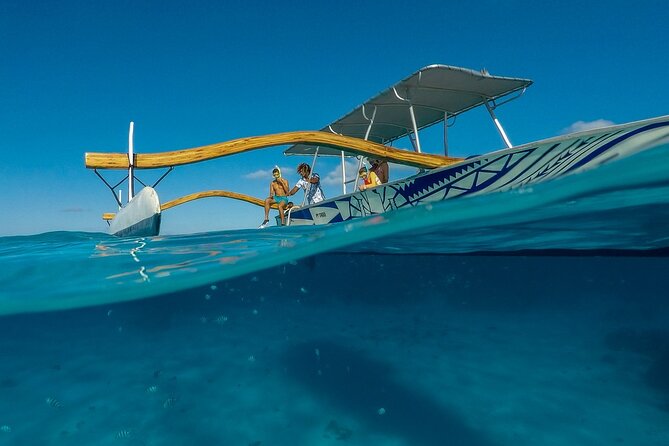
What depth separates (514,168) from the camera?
16.2ft

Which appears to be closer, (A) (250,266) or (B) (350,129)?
(A) (250,266)

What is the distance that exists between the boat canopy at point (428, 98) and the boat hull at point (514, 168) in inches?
74.7

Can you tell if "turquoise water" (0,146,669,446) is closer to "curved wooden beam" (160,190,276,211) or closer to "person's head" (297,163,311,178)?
"person's head" (297,163,311,178)

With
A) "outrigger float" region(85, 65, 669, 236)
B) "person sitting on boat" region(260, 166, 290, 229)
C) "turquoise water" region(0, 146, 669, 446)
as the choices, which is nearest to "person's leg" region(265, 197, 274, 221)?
"person sitting on boat" region(260, 166, 290, 229)

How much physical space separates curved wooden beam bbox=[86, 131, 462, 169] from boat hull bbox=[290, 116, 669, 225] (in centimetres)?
41

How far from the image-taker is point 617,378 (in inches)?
210

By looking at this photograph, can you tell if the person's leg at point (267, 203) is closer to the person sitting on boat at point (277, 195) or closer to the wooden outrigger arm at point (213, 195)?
the person sitting on boat at point (277, 195)

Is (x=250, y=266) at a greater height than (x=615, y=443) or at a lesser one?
greater

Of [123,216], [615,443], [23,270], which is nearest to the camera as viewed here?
[615,443]

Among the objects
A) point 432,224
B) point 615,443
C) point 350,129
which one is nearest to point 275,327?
point 350,129

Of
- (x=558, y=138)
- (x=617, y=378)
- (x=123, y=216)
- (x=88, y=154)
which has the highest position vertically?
(x=88, y=154)

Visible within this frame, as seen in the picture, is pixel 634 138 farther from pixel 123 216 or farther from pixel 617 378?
pixel 123 216

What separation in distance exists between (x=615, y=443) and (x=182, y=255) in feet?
18.9

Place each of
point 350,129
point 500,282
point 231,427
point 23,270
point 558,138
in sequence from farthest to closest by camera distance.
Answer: point 500,282
point 350,129
point 23,270
point 558,138
point 231,427
